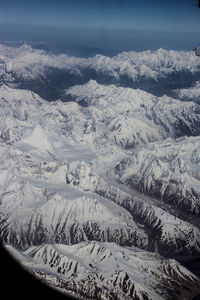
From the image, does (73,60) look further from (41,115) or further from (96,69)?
(41,115)

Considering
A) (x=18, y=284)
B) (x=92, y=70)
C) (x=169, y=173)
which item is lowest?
(x=169, y=173)

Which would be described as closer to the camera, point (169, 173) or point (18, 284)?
point (18, 284)

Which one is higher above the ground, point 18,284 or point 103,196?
point 18,284

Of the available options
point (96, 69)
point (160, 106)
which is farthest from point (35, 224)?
point (96, 69)

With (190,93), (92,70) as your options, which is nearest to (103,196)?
(190,93)

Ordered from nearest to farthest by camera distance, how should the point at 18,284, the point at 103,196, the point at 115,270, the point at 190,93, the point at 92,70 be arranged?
the point at 18,284 → the point at 115,270 → the point at 103,196 → the point at 190,93 → the point at 92,70

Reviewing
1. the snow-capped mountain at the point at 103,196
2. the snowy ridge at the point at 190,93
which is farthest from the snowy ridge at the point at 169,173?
the snowy ridge at the point at 190,93

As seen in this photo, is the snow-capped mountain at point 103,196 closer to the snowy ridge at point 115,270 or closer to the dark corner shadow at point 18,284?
the snowy ridge at point 115,270

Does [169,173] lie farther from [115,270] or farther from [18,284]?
[18,284]

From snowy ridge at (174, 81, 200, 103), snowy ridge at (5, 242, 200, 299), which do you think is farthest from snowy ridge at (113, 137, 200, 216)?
snowy ridge at (174, 81, 200, 103)
